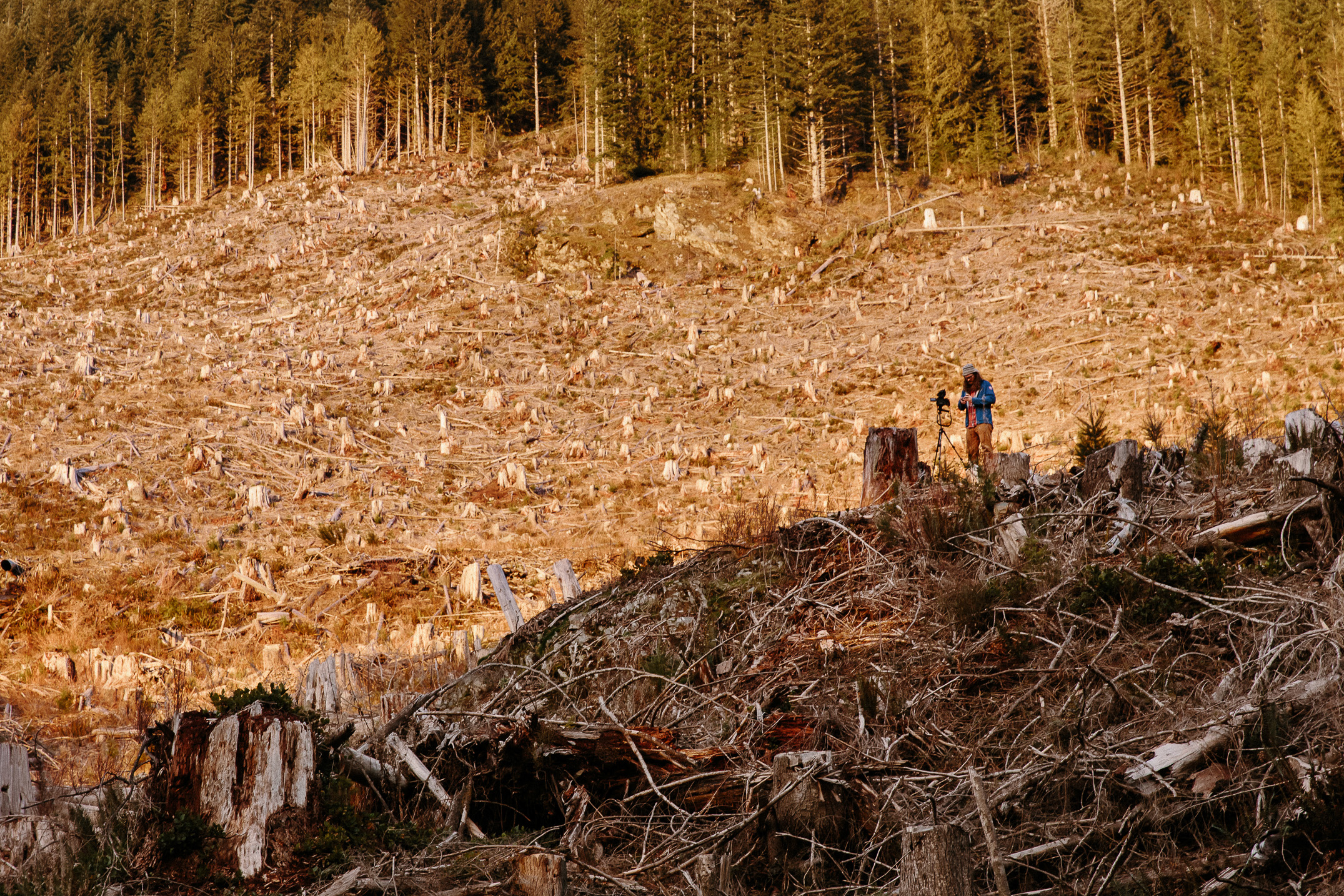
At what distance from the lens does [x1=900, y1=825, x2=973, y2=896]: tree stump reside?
2824 millimetres

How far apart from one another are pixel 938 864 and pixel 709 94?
1737 inches

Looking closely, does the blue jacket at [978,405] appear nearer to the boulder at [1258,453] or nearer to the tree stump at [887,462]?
the tree stump at [887,462]

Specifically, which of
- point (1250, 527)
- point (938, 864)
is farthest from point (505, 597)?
point (938, 864)

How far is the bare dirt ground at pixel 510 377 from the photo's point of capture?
1414 centimetres

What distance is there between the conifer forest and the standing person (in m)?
28.8

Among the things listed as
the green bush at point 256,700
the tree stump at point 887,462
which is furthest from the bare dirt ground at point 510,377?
the green bush at point 256,700

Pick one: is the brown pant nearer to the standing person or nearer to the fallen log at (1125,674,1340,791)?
the standing person

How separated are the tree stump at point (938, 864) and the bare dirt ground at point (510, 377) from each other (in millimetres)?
5258

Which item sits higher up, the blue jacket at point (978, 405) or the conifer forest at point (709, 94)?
the conifer forest at point (709, 94)

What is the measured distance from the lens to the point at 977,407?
10836mm

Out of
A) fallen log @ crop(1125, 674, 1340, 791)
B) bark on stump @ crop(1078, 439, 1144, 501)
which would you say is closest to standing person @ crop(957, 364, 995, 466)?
bark on stump @ crop(1078, 439, 1144, 501)

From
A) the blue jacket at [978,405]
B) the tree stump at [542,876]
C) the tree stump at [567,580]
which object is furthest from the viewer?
the blue jacket at [978,405]

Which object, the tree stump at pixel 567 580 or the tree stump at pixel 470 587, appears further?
the tree stump at pixel 470 587

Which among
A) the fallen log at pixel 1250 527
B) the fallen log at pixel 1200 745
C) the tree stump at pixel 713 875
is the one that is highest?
the fallen log at pixel 1250 527
